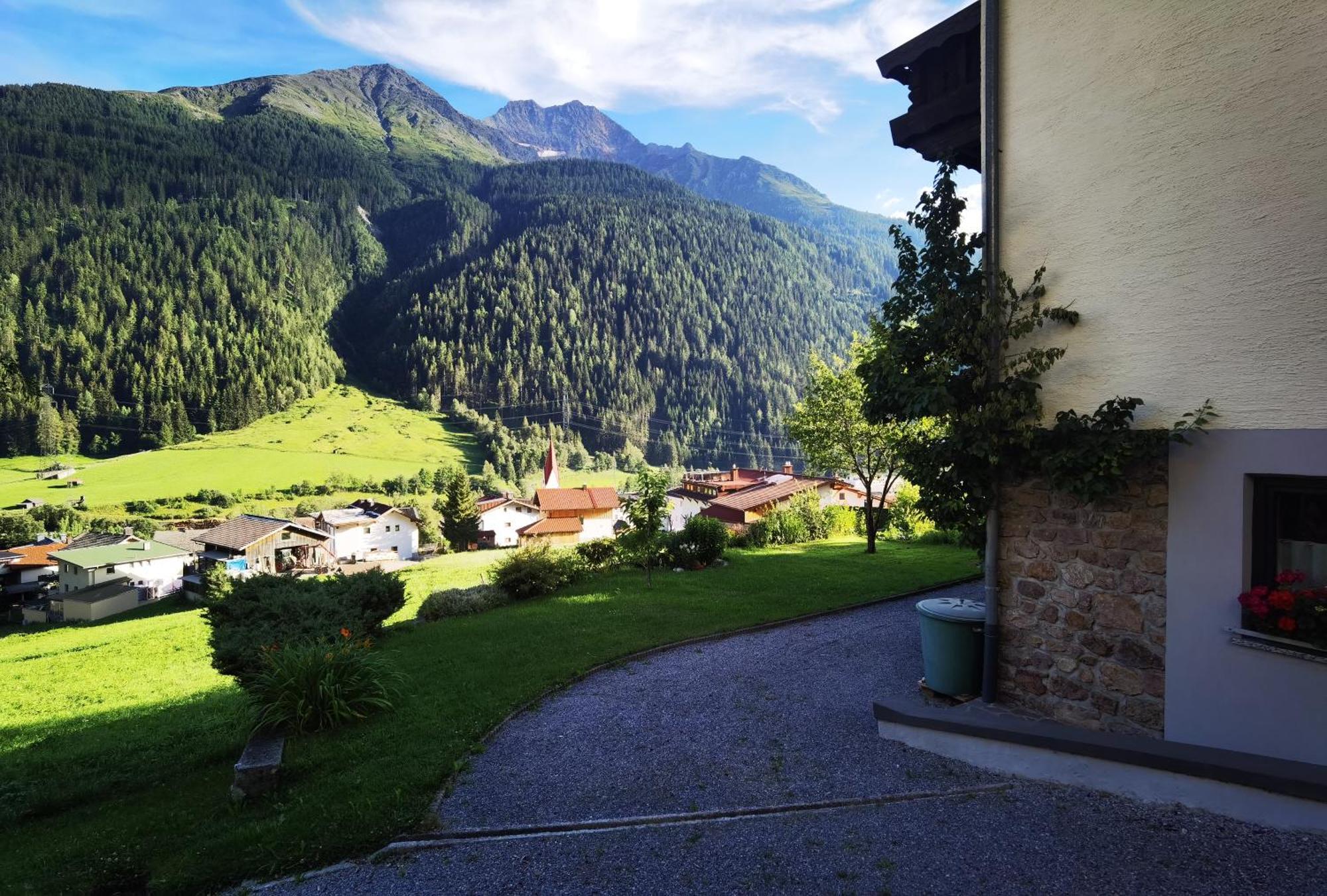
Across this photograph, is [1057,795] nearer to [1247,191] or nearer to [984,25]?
[1247,191]

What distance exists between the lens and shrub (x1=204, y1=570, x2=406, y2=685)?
6961mm

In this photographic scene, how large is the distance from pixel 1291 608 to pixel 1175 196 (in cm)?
291

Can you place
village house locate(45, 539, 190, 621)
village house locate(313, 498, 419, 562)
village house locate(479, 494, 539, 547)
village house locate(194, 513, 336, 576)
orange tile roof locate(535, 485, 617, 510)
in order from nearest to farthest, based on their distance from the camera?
1. village house locate(45, 539, 190, 621)
2. village house locate(194, 513, 336, 576)
3. orange tile roof locate(535, 485, 617, 510)
4. village house locate(313, 498, 419, 562)
5. village house locate(479, 494, 539, 547)

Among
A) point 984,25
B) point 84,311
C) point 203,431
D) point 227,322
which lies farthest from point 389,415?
point 984,25

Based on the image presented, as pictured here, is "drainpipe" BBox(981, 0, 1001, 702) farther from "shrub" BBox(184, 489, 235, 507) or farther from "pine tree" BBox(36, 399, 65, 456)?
"pine tree" BBox(36, 399, 65, 456)

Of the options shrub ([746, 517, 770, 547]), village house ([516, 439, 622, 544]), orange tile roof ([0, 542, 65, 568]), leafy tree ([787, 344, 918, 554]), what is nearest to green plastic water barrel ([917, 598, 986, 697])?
leafy tree ([787, 344, 918, 554])

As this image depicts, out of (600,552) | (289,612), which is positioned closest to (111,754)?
(289,612)

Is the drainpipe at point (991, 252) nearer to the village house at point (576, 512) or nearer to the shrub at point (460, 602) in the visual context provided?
the shrub at point (460, 602)

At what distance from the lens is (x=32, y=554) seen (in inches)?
2184

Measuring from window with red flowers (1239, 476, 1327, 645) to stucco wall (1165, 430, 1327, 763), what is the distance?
8 centimetres

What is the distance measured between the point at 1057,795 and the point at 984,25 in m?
6.39

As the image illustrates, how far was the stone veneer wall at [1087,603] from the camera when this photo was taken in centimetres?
455

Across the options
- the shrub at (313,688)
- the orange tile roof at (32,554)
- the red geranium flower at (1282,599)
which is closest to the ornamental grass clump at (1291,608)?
the red geranium flower at (1282,599)

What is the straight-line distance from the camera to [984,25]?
550 centimetres
